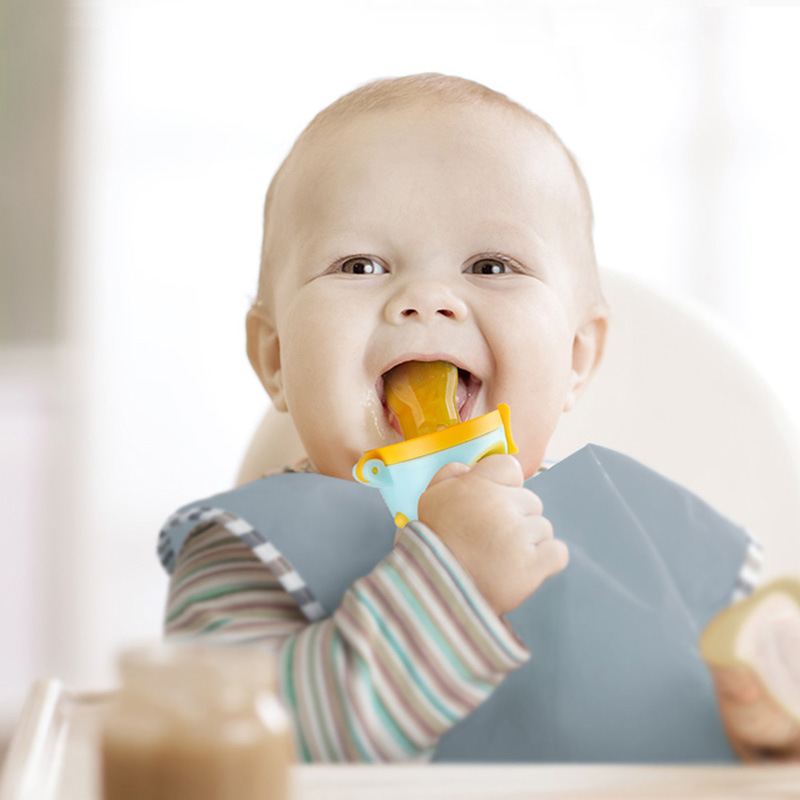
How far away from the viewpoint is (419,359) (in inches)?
25.0

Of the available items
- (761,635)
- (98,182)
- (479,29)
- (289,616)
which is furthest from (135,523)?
(761,635)

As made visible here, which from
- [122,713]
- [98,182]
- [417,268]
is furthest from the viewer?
[98,182]

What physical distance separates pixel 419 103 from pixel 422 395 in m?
0.20

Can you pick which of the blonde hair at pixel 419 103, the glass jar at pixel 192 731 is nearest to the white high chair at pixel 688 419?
the blonde hair at pixel 419 103

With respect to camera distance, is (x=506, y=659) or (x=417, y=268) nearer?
(x=506, y=659)

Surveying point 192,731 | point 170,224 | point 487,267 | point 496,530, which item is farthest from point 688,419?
point 170,224

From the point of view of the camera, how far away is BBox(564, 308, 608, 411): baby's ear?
803 millimetres

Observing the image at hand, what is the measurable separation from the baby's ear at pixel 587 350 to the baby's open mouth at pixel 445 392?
0.51 feet

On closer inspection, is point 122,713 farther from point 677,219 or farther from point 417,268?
point 677,219

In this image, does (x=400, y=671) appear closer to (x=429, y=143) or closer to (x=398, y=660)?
(x=398, y=660)

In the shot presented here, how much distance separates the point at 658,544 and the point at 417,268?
0.21 metres

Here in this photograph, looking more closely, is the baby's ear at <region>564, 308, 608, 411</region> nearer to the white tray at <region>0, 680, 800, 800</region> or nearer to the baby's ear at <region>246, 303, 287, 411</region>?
the baby's ear at <region>246, 303, 287, 411</region>

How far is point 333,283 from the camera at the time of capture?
2.19ft

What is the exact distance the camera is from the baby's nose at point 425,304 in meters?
0.63
